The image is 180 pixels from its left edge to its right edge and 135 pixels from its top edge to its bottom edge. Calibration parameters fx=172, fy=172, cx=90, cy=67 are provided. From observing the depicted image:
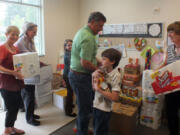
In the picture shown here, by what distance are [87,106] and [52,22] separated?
221 centimetres

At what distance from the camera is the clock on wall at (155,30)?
9.53ft

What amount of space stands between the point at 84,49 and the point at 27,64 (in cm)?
87

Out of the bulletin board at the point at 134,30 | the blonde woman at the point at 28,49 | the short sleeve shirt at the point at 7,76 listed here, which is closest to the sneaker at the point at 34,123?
the blonde woman at the point at 28,49

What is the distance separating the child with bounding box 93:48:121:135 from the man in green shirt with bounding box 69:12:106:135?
254mm

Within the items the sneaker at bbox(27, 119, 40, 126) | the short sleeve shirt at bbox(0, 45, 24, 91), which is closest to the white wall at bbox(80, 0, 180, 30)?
the short sleeve shirt at bbox(0, 45, 24, 91)

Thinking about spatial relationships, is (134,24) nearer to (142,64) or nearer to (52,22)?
(142,64)

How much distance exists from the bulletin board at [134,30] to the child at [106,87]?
5.76 ft

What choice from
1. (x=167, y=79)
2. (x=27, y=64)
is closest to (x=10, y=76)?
(x=27, y=64)

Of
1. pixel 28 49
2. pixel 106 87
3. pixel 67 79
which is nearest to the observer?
pixel 106 87

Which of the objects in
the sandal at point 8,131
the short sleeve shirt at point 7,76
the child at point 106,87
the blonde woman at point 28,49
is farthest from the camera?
the blonde woman at point 28,49

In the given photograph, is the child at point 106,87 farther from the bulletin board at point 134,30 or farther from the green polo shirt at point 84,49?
the bulletin board at point 134,30

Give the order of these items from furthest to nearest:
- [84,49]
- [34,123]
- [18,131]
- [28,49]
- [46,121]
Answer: [46,121] → [34,123] → [28,49] → [18,131] → [84,49]

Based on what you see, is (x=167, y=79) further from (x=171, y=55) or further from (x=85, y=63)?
(x=85, y=63)

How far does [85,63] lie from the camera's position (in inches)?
67.1
